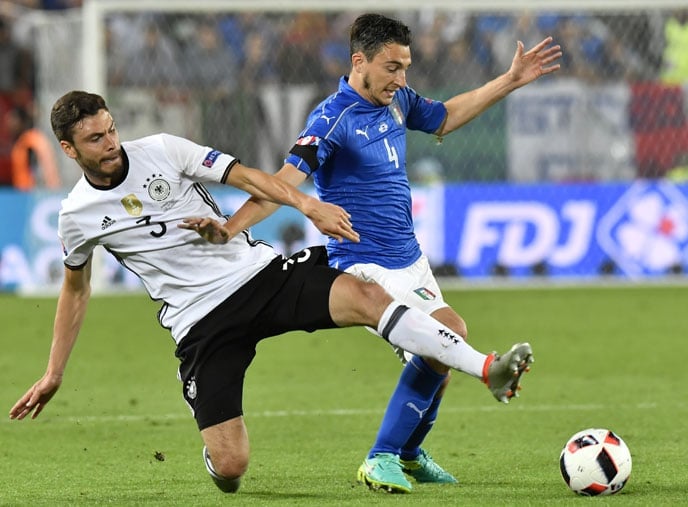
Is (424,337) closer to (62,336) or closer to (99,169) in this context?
(99,169)

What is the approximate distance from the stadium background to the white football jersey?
9.21 m

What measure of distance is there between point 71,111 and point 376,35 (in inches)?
56.3

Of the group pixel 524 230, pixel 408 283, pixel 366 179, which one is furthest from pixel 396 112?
pixel 524 230

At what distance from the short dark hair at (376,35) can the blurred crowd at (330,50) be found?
36.0 ft

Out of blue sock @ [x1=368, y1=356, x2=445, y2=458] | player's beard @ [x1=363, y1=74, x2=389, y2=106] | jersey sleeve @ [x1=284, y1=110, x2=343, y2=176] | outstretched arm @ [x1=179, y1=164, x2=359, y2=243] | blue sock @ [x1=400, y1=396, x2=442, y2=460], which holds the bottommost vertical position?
blue sock @ [x1=400, y1=396, x2=442, y2=460]

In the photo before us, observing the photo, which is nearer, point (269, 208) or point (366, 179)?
point (269, 208)

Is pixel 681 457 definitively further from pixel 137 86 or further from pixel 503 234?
pixel 137 86

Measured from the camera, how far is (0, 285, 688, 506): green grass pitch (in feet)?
19.6

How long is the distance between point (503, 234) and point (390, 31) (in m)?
9.47

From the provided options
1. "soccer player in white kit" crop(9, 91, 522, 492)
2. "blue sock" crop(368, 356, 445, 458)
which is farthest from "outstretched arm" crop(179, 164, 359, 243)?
"blue sock" crop(368, 356, 445, 458)

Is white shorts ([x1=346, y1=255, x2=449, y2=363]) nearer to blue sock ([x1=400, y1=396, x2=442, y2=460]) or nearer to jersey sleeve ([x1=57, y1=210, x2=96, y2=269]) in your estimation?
blue sock ([x1=400, y1=396, x2=442, y2=460])

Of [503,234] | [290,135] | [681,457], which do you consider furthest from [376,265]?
[290,135]

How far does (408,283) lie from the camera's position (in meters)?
6.19

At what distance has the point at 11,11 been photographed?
20.2 metres
